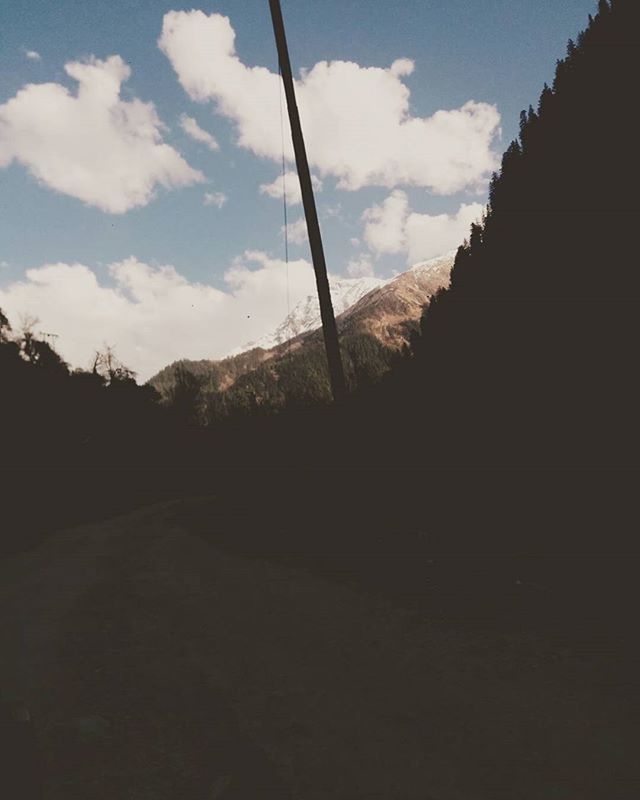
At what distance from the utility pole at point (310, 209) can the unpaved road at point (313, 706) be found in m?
4.06

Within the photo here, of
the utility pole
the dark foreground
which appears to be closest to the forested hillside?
the dark foreground

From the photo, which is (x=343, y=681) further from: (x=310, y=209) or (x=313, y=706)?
(x=310, y=209)

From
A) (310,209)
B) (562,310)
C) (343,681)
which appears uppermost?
(310,209)

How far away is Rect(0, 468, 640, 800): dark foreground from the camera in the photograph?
147 inches

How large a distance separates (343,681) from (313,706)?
58 cm

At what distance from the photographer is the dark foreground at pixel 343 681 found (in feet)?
12.3

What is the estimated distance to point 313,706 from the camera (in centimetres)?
482

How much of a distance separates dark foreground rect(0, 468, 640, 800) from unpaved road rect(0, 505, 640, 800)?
0.02 m

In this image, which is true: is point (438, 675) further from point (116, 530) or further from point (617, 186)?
point (116, 530)

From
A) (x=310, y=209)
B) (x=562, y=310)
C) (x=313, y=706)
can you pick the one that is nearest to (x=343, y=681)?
(x=313, y=706)

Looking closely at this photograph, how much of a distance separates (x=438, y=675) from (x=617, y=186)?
10.2 meters

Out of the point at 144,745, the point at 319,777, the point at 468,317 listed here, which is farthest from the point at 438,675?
the point at 468,317

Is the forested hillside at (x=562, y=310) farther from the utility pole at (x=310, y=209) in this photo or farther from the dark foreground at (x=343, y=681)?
the utility pole at (x=310, y=209)

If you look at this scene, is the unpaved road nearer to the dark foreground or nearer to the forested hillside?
the dark foreground
